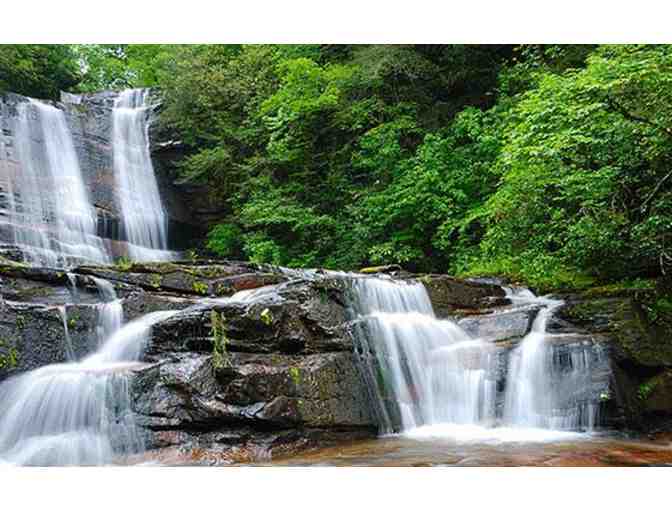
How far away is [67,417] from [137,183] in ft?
33.3

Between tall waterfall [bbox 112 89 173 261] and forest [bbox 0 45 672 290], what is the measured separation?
0.81 m

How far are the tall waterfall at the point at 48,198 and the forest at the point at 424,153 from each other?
4.91 feet

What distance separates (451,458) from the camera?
14.9 ft

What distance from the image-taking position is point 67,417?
16.0ft

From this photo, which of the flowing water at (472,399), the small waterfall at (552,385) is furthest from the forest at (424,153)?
the small waterfall at (552,385)

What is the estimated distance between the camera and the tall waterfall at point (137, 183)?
13258 mm

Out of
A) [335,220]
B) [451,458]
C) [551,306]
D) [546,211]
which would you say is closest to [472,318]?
[551,306]

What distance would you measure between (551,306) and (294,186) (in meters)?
7.56

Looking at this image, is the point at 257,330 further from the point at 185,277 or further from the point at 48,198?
the point at 48,198

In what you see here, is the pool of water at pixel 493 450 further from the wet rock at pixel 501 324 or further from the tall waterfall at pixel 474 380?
the wet rock at pixel 501 324

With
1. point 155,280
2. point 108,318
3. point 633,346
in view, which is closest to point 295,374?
point 108,318

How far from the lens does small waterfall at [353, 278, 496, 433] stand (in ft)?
19.2

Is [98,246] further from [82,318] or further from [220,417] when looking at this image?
[220,417]

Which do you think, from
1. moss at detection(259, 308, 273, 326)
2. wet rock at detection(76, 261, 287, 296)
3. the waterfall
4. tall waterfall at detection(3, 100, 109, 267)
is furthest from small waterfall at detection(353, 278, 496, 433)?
tall waterfall at detection(3, 100, 109, 267)
